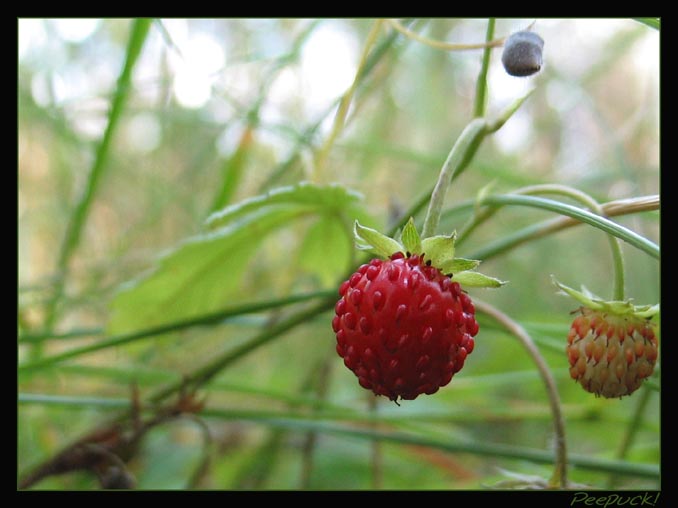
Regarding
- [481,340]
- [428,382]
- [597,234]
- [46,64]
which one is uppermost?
[46,64]

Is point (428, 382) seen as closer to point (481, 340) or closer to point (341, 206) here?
point (341, 206)

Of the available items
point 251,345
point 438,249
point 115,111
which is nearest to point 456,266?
point 438,249

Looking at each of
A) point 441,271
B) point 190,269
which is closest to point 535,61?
point 441,271

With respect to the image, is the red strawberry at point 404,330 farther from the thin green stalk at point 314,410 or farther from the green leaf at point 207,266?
the thin green stalk at point 314,410

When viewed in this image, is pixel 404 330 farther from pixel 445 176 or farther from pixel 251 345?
pixel 251 345

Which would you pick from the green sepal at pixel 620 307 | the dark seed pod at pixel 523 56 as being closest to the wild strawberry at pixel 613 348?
the green sepal at pixel 620 307

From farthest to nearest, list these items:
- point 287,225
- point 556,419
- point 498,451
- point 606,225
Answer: point 287,225 < point 498,451 < point 556,419 < point 606,225
